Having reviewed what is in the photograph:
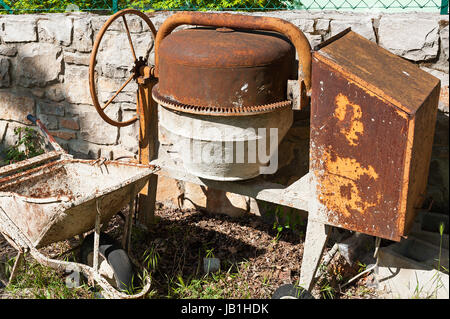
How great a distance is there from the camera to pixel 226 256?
3.55 metres

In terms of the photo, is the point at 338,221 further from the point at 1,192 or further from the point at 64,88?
the point at 64,88

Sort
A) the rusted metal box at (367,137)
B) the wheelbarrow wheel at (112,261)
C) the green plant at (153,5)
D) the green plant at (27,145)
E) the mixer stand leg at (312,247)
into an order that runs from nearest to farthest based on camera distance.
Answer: the rusted metal box at (367,137), the mixer stand leg at (312,247), the wheelbarrow wheel at (112,261), the green plant at (153,5), the green plant at (27,145)

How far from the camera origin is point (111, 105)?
4.11 metres

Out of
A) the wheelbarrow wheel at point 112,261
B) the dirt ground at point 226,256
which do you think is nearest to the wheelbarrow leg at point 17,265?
the wheelbarrow wheel at point 112,261

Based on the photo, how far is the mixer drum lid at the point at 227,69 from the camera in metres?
2.70

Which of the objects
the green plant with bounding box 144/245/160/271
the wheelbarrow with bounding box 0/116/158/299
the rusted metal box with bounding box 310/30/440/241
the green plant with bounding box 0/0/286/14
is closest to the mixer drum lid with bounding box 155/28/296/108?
the rusted metal box with bounding box 310/30/440/241

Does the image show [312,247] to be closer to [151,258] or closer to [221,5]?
[151,258]

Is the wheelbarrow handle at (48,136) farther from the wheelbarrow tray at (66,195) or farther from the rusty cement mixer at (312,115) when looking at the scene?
the rusty cement mixer at (312,115)

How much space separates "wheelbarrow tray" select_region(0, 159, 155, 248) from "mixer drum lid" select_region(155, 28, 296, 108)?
0.64 metres

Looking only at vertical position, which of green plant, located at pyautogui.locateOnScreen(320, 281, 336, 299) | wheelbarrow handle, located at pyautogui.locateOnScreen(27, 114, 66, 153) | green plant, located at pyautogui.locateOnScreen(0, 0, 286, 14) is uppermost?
green plant, located at pyautogui.locateOnScreen(0, 0, 286, 14)

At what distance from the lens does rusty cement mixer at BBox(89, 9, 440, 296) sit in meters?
2.48

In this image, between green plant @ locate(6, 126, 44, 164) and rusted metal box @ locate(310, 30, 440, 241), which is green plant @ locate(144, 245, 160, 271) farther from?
green plant @ locate(6, 126, 44, 164)

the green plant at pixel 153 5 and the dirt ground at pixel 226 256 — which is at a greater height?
the green plant at pixel 153 5

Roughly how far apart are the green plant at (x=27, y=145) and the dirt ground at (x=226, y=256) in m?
0.96
